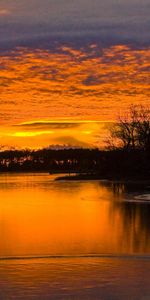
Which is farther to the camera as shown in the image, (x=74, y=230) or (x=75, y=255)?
(x=74, y=230)

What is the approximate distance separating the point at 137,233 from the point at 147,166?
5991 centimetres

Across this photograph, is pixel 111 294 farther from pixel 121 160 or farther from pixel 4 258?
pixel 121 160

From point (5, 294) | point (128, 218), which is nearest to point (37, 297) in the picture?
point (5, 294)

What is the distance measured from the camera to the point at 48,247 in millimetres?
15953

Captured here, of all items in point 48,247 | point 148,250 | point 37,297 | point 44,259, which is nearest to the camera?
point 37,297

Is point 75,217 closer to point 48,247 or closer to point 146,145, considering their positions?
point 48,247

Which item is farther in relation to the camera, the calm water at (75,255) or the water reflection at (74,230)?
the water reflection at (74,230)

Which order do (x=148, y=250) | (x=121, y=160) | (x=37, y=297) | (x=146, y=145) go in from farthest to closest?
(x=121, y=160) < (x=146, y=145) < (x=148, y=250) < (x=37, y=297)

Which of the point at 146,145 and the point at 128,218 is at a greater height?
the point at 146,145

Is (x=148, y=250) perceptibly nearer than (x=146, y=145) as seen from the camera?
Yes

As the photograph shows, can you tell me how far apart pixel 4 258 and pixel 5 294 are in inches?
154

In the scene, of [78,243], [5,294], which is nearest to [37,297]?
[5,294]

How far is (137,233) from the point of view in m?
18.9

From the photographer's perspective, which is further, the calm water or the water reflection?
the water reflection
